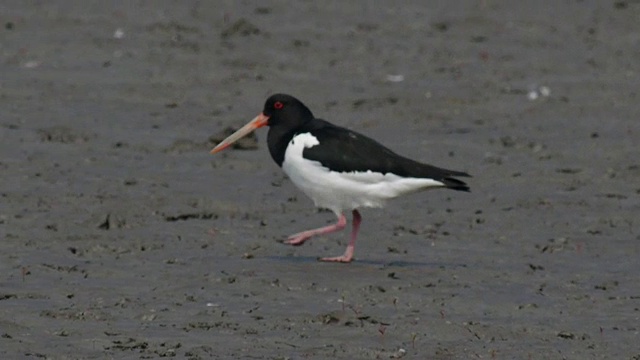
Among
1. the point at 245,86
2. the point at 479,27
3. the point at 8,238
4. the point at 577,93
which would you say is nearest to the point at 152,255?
the point at 8,238

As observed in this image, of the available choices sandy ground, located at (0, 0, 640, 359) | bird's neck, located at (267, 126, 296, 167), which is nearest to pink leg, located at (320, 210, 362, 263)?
sandy ground, located at (0, 0, 640, 359)

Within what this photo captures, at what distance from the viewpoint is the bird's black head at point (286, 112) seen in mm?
12773

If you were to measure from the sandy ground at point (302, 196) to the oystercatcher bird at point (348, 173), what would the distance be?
16.7 inches

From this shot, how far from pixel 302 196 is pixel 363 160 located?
7.51 feet

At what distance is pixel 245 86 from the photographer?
17.9 metres

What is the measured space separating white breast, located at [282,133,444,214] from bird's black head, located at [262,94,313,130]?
51 cm

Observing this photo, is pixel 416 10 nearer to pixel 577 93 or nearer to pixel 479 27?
pixel 479 27

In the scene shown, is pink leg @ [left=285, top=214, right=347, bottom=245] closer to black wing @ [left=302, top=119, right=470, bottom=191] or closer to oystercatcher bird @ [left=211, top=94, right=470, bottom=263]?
oystercatcher bird @ [left=211, top=94, right=470, bottom=263]

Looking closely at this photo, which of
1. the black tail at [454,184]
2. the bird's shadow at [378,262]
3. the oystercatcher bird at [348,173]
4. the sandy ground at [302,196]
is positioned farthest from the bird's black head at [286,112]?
the black tail at [454,184]

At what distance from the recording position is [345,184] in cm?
1209

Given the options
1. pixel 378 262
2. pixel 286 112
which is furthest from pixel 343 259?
pixel 286 112

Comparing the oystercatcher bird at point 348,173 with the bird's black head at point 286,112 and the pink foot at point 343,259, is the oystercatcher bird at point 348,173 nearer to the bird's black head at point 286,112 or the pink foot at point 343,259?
the pink foot at point 343,259

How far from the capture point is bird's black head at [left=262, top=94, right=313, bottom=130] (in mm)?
12773

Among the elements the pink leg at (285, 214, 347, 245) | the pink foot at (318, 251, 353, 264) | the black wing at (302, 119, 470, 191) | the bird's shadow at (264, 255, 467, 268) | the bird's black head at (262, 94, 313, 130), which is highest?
the bird's black head at (262, 94, 313, 130)
